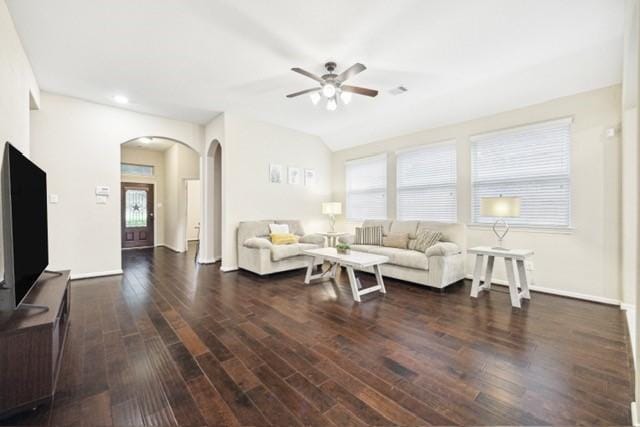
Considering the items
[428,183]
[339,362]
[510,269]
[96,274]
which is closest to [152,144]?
[96,274]

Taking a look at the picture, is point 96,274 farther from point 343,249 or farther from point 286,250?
point 343,249

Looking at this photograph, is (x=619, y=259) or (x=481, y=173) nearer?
(x=619, y=259)

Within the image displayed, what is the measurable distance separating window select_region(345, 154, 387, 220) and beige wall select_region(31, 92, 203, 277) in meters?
4.17

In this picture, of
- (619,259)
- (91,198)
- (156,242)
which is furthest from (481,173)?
(156,242)

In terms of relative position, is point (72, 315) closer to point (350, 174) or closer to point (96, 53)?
point (96, 53)

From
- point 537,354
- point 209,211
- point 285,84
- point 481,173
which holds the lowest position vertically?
point 537,354

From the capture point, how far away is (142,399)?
5.24ft

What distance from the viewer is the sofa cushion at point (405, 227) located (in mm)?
4527

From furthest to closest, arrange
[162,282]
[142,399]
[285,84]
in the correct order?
[162,282]
[285,84]
[142,399]

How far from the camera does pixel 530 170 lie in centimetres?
373

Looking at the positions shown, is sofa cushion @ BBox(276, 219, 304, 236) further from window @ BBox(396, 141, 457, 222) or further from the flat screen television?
the flat screen television

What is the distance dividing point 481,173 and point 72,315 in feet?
18.0

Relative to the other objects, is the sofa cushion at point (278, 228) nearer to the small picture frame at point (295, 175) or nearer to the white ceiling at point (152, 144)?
the small picture frame at point (295, 175)

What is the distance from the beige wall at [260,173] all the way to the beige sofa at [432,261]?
6.69 ft
